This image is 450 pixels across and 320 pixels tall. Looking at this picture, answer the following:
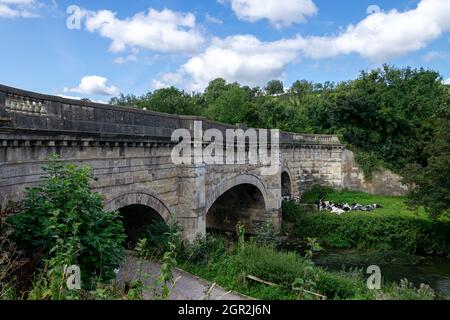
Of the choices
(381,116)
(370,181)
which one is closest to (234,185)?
(370,181)

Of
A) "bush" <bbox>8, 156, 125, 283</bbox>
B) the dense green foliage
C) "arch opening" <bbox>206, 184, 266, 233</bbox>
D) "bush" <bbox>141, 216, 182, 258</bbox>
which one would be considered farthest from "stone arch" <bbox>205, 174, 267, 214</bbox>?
the dense green foliage

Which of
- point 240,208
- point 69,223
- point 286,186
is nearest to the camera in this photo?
point 69,223

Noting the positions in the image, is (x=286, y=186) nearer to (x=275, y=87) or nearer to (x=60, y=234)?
(x=60, y=234)

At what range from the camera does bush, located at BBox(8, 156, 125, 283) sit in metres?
5.67

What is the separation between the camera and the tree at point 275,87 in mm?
72312

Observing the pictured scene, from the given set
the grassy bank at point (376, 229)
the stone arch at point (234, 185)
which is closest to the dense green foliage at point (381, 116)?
the grassy bank at point (376, 229)

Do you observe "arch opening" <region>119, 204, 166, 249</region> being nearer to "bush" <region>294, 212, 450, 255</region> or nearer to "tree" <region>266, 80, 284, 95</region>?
"bush" <region>294, 212, 450, 255</region>

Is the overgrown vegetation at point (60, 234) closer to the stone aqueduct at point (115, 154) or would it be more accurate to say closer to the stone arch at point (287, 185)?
the stone aqueduct at point (115, 154)

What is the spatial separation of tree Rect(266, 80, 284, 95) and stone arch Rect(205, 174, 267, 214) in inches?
2137

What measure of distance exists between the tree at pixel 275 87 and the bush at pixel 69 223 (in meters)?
67.6

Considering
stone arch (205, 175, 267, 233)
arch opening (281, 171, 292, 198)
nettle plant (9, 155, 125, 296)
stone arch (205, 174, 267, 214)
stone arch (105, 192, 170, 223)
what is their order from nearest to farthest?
nettle plant (9, 155, 125, 296)
stone arch (105, 192, 170, 223)
stone arch (205, 174, 267, 214)
stone arch (205, 175, 267, 233)
arch opening (281, 171, 292, 198)

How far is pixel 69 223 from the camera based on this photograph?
5.71m

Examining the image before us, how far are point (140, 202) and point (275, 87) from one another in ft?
213
